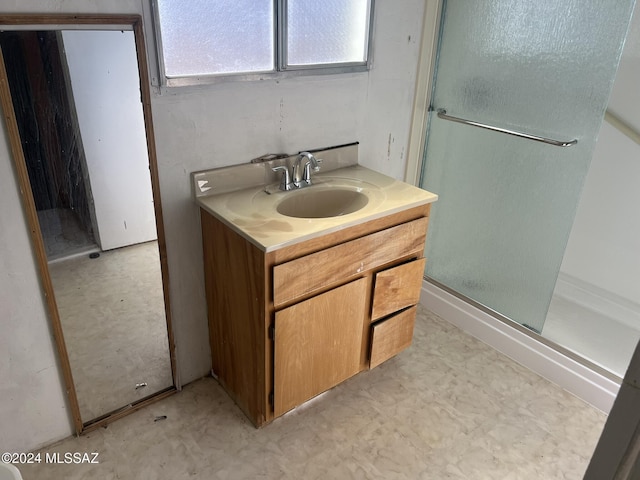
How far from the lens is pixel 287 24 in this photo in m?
1.68

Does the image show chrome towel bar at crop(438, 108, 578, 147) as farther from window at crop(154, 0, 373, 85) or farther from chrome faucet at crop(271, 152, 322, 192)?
chrome faucet at crop(271, 152, 322, 192)

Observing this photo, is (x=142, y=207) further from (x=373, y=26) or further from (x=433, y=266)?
(x=433, y=266)

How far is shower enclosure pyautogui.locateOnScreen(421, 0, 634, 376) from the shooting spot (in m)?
1.74

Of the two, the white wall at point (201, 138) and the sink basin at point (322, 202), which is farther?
the sink basin at point (322, 202)

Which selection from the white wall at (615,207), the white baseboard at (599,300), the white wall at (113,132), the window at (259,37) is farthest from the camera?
the white baseboard at (599,300)

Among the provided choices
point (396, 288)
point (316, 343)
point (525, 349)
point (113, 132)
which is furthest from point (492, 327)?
point (113, 132)

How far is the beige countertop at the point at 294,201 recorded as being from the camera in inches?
57.3

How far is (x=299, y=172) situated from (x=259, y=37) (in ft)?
1.57

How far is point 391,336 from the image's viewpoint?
195cm

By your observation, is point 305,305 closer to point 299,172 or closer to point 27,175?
point 299,172

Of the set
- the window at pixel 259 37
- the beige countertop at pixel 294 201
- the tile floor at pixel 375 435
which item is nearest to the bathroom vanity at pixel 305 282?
the beige countertop at pixel 294 201

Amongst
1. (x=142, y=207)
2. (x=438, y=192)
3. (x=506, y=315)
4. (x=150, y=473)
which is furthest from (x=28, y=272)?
(x=506, y=315)

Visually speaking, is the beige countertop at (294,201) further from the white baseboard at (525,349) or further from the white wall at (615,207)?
the white wall at (615,207)

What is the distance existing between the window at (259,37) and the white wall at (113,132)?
0.13 meters
